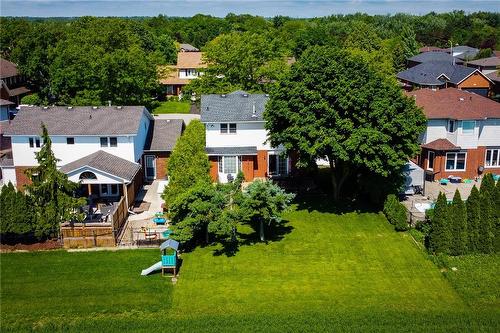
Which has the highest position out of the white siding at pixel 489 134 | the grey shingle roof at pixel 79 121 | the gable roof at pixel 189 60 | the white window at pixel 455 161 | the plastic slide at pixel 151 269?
the gable roof at pixel 189 60

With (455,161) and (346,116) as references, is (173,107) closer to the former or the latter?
(455,161)

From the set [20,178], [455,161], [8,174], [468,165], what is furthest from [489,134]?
[8,174]

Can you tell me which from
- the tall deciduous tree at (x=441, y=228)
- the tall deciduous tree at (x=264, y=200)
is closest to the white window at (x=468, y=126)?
the tall deciduous tree at (x=441, y=228)

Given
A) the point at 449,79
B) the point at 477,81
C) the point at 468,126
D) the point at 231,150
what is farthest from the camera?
the point at 449,79

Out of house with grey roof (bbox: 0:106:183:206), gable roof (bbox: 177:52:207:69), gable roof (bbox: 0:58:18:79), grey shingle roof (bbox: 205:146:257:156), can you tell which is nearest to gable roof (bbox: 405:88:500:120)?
grey shingle roof (bbox: 205:146:257:156)

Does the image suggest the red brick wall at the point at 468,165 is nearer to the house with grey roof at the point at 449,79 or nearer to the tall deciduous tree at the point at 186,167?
the tall deciduous tree at the point at 186,167

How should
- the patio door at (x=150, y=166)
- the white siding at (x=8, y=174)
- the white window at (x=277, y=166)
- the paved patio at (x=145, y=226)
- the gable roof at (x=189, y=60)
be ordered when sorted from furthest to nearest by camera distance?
1. the gable roof at (x=189, y=60)
2. the patio door at (x=150, y=166)
3. the white window at (x=277, y=166)
4. the white siding at (x=8, y=174)
5. the paved patio at (x=145, y=226)
